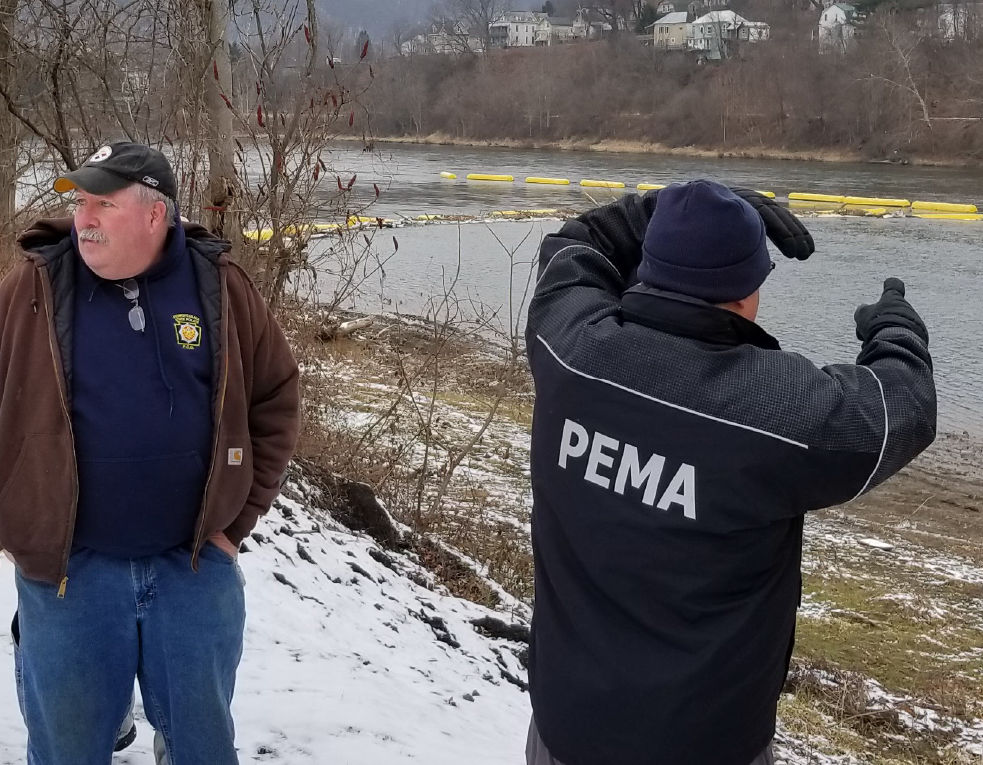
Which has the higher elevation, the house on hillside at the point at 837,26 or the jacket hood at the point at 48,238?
the house on hillside at the point at 837,26

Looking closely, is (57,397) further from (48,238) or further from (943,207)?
(943,207)

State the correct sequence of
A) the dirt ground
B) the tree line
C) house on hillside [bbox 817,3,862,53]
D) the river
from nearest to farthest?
the dirt ground → the river → the tree line → house on hillside [bbox 817,3,862,53]

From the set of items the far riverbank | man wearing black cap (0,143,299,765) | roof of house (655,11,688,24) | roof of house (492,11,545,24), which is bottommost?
man wearing black cap (0,143,299,765)

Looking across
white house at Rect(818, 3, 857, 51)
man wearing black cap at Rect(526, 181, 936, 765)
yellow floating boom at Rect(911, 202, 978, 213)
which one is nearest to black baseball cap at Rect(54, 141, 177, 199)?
man wearing black cap at Rect(526, 181, 936, 765)

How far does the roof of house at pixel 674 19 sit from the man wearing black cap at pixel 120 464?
10672 cm

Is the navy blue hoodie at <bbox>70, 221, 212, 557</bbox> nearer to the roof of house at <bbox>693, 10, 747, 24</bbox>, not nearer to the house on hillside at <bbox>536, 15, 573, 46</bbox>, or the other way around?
the roof of house at <bbox>693, 10, 747, 24</bbox>

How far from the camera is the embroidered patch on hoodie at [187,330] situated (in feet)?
7.51

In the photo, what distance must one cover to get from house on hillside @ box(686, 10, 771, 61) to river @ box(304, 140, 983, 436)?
36241 millimetres

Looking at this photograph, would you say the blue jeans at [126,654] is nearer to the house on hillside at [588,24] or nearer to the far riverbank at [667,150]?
the far riverbank at [667,150]

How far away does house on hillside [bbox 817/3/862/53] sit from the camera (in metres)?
67.7

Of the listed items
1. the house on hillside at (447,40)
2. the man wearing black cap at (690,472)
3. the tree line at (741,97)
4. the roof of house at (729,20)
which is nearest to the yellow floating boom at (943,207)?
the tree line at (741,97)

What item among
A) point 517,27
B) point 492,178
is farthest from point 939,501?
point 517,27

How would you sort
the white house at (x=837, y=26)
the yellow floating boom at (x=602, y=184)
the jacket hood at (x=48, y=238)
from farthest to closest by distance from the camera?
the white house at (x=837, y=26)
the yellow floating boom at (x=602, y=184)
the jacket hood at (x=48, y=238)

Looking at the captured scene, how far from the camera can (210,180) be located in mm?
6898
